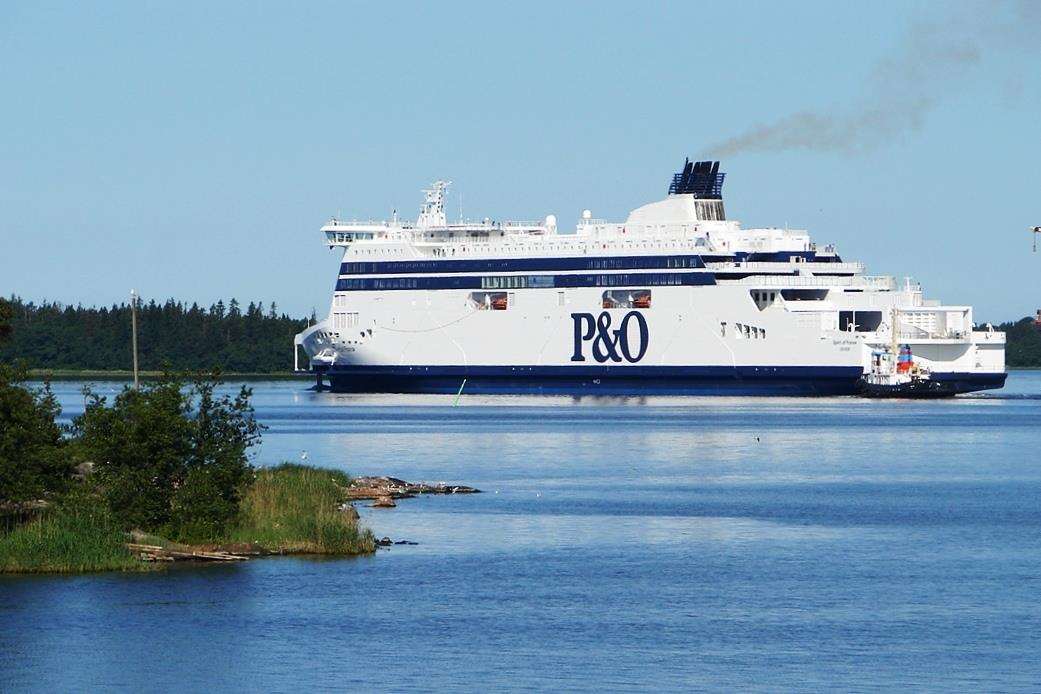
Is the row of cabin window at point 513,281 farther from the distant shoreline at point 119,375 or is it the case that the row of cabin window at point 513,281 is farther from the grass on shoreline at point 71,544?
the grass on shoreline at point 71,544

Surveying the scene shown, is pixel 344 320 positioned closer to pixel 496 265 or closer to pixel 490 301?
pixel 490 301

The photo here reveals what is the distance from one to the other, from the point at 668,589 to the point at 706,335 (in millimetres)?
64571

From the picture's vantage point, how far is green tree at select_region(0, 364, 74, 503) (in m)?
33.6

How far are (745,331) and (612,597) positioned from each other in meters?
64.6

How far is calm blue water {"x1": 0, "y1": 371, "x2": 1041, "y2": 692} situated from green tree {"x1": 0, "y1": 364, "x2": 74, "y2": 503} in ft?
8.63

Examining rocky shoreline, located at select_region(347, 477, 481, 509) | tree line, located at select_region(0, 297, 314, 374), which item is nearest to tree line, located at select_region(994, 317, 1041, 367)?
tree line, located at select_region(0, 297, 314, 374)

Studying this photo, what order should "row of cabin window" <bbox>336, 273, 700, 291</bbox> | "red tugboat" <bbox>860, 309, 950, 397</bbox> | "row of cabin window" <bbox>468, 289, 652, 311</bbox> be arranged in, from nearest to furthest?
1. "red tugboat" <bbox>860, 309, 950, 397</bbox>
2. "row of cabin window" <bbox>336, 273, 700, 291</bbox>
3. "row of cabin window" <bbox>468, 289, 652, 311</bbox>

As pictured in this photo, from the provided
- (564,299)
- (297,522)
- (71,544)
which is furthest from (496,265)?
(71,544)

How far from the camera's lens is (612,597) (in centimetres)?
3150

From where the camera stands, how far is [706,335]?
9638cm

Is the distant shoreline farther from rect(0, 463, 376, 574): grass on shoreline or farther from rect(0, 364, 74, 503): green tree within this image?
rect(0, 364, 74, 503): green tree

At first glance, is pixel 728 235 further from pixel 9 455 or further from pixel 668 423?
pixel 9 455

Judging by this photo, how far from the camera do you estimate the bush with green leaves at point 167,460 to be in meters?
33.8

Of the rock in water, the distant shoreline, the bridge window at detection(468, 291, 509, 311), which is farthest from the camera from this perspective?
the distant shoreline
